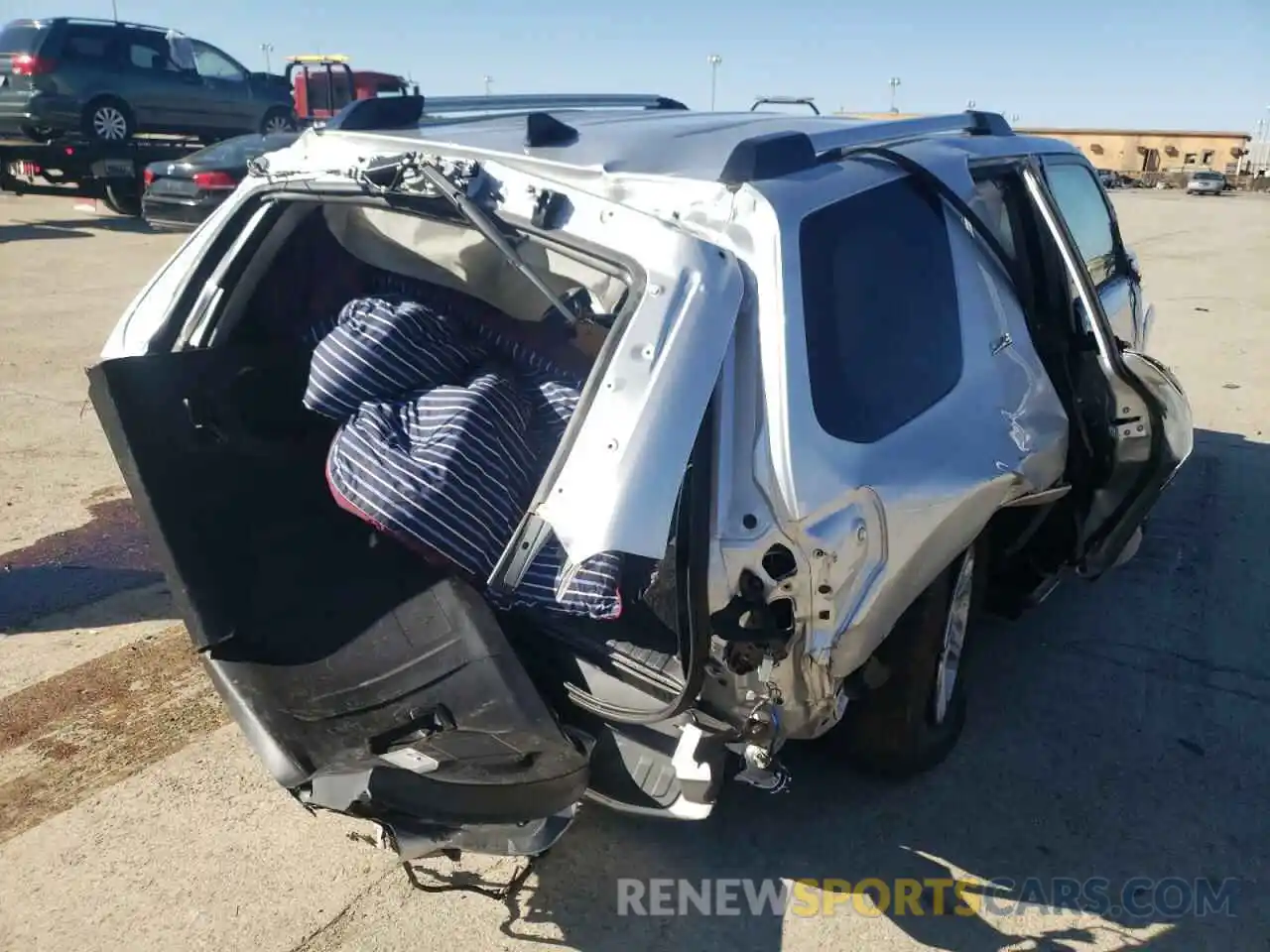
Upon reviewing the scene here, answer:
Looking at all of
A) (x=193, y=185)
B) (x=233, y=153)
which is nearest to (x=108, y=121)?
(x=233, y=153)

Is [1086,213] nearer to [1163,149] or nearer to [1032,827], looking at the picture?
[1032,827]

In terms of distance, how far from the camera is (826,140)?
3111 millimetres

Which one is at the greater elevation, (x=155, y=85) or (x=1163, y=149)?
(x=155, y=85)

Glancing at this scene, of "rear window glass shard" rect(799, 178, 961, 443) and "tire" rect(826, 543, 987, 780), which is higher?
"rear window glass shard" rect(799, 178, 961, 443)

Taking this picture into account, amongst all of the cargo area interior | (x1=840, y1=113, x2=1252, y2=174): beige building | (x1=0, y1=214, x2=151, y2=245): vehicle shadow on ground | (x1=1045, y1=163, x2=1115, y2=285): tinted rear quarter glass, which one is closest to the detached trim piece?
the cargo area interior

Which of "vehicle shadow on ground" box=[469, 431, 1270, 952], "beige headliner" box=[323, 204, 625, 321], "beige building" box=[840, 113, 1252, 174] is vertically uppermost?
"beige headliner" box=[323, 204, 625, 321]

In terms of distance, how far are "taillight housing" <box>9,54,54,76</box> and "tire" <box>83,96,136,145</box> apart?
69 centimetres

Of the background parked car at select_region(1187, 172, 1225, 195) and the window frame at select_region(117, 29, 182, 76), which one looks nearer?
the window frame at select_region(117, 29, 182, 76)

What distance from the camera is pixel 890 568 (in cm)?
253

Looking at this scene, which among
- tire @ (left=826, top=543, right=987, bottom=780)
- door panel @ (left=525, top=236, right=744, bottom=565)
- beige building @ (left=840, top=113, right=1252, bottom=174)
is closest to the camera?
door panel @ (left=525, top=236, right=744, bottom=565)

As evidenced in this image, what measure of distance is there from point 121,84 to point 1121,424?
15871mm

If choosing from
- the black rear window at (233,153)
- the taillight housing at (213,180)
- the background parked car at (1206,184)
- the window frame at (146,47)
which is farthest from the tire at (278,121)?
the background parked car at (1206,184)

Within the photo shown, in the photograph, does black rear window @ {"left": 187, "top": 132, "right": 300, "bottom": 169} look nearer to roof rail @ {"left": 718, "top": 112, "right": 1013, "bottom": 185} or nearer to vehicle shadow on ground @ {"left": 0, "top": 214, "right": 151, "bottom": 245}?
vehicle shadow on ground @ {"left": 0, "top": 214, "right": 151, "bottom": 245}

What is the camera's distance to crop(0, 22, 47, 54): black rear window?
1462 centimetres
